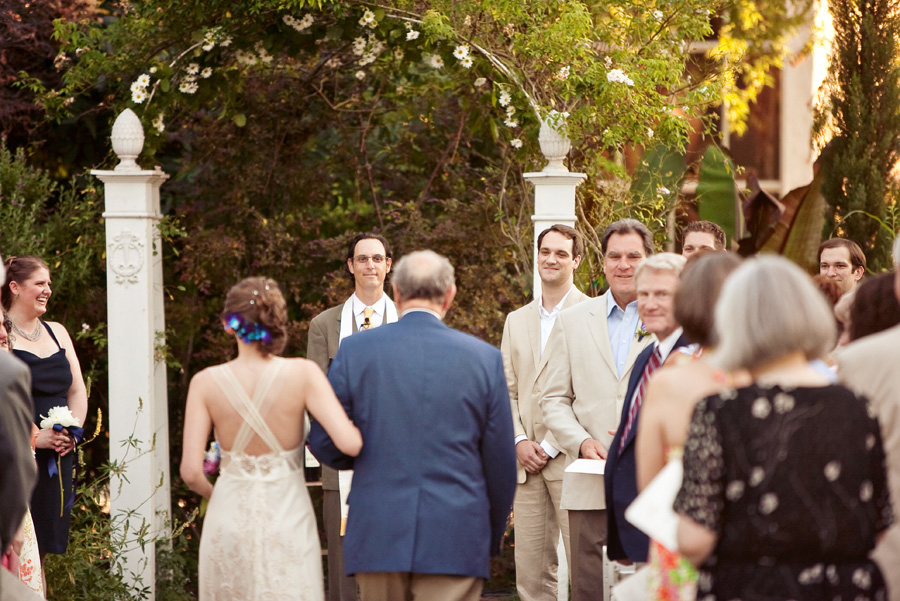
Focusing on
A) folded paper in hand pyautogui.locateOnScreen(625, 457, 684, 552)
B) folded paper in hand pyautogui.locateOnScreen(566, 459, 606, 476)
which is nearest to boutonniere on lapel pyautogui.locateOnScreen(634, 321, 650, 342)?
folded paper in hand pyautogui.locateOnScreen(566, 459, 606, 476)

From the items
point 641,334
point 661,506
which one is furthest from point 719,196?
point 661,506

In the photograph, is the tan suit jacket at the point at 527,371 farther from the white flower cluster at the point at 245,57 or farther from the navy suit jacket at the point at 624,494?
the white flower cluster at the point at 245,57

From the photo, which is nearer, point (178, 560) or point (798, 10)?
point (178, 560)

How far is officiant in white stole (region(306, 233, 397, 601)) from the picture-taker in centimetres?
538

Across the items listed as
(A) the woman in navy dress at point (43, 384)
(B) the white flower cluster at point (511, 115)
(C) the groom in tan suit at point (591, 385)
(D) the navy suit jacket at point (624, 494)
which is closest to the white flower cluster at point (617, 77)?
(B) the white flower cluster at point (511, 115)

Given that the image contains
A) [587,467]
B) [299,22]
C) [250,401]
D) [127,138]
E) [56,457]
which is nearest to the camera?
[250,401]

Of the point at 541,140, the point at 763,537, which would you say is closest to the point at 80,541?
the point at 541,140

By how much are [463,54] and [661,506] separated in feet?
11.8

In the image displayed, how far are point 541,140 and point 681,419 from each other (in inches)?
128

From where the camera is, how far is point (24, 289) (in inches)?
199

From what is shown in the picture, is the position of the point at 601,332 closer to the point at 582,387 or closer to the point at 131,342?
the point at 582,387

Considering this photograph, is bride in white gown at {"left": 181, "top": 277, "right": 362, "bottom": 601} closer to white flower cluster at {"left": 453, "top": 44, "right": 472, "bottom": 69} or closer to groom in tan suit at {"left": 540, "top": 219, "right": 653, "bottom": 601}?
groom in tan suit at {"left": 540, "top": 219, "right": 653, "bottom": 601}

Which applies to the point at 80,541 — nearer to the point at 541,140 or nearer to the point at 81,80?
the point at 81,80

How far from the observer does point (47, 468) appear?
509 centimetres
